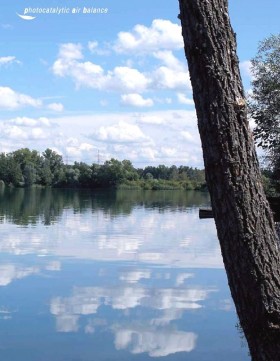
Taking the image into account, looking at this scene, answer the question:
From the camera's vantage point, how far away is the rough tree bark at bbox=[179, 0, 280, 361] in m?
2.01

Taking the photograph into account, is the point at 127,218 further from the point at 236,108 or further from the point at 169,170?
the point at 169,170

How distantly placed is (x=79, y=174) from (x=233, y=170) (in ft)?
303

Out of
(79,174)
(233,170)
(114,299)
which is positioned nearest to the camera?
(233,170)

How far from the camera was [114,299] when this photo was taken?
14422 millimetres

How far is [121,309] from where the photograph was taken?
44.3ft

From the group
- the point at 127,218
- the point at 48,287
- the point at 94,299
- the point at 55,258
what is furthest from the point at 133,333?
the point at 127,218

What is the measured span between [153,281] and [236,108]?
15167 mm

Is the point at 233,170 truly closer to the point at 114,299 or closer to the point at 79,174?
the point at 114,299

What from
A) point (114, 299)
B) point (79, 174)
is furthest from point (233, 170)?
point (79, 174)

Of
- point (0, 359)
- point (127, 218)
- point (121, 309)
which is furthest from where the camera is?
point (127, 218)

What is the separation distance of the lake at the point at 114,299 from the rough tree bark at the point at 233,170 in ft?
28.0

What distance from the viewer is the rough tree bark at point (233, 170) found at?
2010mm

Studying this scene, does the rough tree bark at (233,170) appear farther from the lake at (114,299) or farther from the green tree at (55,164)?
the green tree at (55,164)

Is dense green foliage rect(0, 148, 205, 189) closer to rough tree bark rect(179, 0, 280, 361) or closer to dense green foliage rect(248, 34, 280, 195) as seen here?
dense green foliage rect(248, 34, 280, 195)
